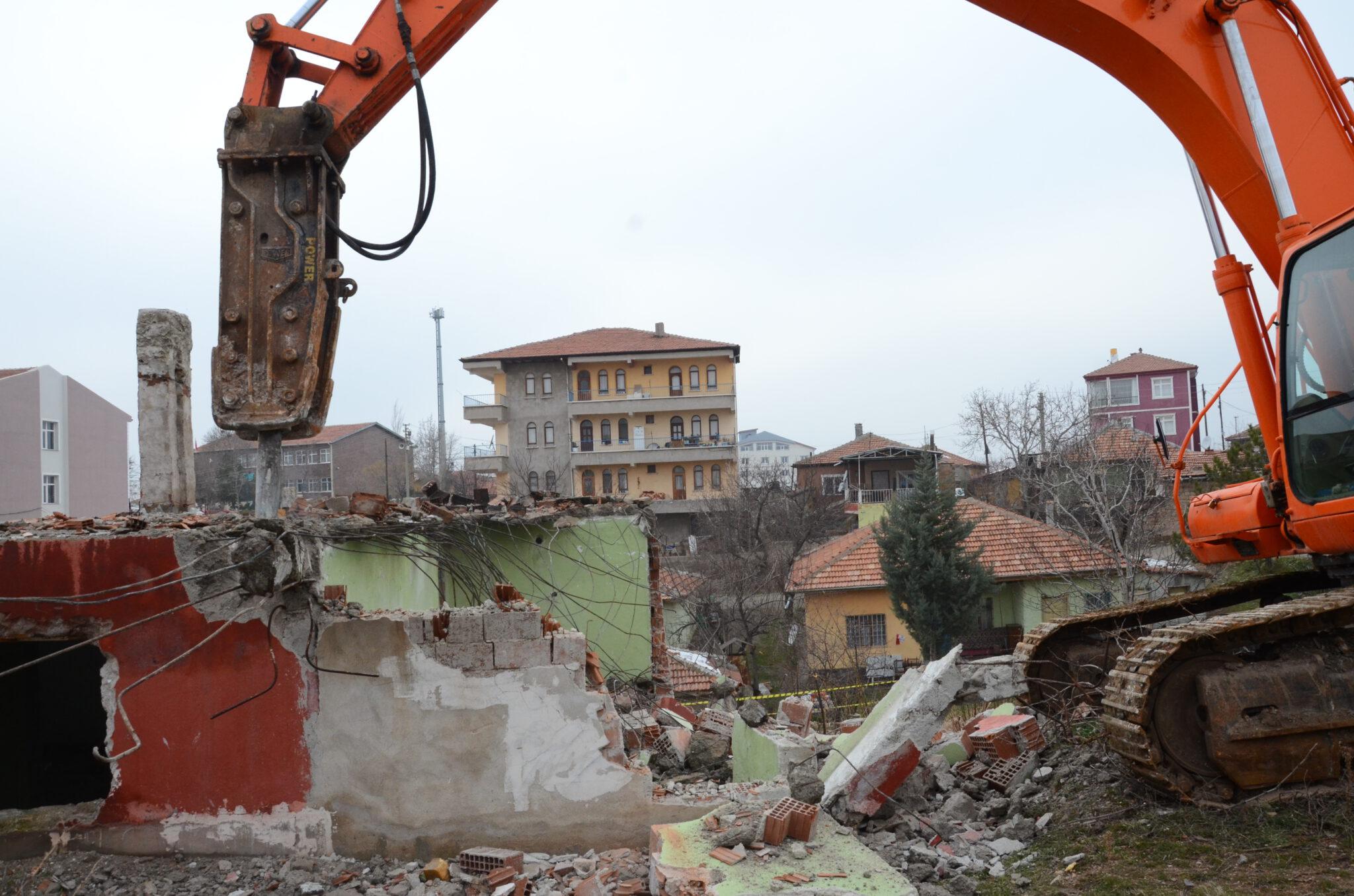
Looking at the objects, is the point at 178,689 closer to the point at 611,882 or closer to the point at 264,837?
the point at 264,837

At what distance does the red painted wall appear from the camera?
556cm

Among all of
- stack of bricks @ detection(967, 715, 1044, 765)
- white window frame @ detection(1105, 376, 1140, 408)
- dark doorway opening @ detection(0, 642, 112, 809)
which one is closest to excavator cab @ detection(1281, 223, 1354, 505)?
stack of bricks @ detection(967, 715, 1044, 765)

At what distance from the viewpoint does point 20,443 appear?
34.0 metres

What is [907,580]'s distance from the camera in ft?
85.3

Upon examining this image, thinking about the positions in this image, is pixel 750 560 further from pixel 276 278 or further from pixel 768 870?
pixel 276 278

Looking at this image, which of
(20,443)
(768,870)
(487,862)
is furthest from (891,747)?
(20,443)

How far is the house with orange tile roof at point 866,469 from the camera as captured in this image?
5144cm

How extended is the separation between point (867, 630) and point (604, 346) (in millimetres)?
23364

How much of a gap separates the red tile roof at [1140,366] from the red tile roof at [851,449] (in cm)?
1297

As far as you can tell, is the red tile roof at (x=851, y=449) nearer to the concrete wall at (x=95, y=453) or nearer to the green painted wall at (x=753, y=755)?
the concrete wall at (x=95, y=453)

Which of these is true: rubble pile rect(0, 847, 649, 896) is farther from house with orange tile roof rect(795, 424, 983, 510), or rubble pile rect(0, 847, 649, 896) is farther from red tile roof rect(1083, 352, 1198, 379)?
red tile roof rect(1083, 352, 1198, 379)

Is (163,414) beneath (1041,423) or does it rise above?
beneath

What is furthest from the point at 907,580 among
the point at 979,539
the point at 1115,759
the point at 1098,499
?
the point at 1115,759

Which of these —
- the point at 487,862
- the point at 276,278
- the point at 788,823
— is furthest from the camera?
the point at 487,862
